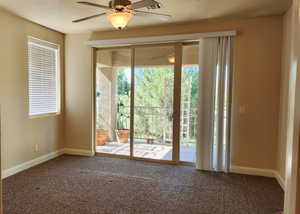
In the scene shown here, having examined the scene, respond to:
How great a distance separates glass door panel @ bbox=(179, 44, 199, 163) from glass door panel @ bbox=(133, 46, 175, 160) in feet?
0.74

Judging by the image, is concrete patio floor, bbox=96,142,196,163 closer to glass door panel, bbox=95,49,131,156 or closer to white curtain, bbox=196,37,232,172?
glass door panel, bbox=95,49,131,156

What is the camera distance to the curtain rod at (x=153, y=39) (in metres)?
3.68

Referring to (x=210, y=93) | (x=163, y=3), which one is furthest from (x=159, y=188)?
(x=163, y=3)

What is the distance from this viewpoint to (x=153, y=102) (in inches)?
172

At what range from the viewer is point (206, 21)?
3.79m

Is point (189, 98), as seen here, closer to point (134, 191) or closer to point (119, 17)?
point (134, 191)

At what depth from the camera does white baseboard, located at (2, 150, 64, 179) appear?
3486 mm

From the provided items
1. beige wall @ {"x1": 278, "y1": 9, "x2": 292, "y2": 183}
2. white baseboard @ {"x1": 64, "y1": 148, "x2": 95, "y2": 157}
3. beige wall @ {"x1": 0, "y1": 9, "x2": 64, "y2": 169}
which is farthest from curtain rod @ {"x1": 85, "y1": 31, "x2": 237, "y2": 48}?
white baseboard @ {"x1": 64, "y1": 148, "x2": 95, "y2": 157}

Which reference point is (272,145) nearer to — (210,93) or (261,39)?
(210,93)

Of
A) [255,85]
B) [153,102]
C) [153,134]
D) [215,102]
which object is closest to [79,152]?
[153,134]

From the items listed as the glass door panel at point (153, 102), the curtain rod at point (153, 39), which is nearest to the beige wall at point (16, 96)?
the curtain rod at point (153, 39)

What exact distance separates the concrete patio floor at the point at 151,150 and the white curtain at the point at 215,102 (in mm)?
429

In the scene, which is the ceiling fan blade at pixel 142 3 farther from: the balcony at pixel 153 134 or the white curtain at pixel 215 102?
the balcony at pixel 153 134

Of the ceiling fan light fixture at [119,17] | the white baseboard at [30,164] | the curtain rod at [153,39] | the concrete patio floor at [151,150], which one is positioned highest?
the curtain rod at [153,39]
